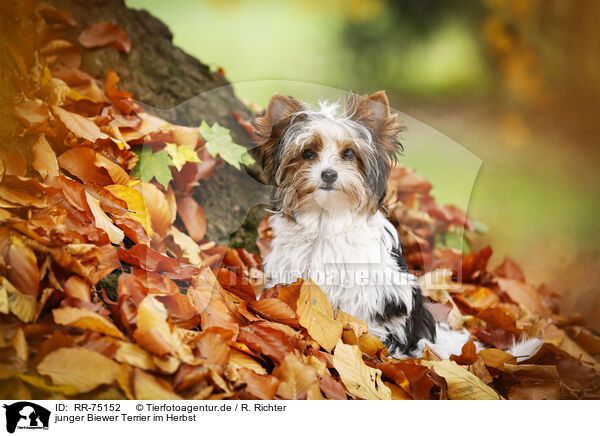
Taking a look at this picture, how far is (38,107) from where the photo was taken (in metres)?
1.43

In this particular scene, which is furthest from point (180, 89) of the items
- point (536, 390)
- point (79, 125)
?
point (536, 390)

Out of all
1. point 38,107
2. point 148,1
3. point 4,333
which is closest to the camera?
point 4,333

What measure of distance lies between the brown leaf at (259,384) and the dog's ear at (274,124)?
625 mm

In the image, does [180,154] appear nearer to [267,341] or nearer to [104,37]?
[104,37]

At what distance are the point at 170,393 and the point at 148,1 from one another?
122cm

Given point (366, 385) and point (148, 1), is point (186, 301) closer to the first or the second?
point (366, 385)

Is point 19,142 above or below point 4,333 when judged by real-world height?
above

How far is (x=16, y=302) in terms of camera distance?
44.9 inches

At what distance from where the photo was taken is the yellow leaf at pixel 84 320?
3.71ft

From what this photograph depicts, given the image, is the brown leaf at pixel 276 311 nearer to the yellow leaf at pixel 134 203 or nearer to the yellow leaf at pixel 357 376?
the yellow leaf at pixel 357 376

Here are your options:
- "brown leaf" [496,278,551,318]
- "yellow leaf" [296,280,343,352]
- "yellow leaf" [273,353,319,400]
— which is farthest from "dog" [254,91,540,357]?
"brown leaf" [496,278,551,318]

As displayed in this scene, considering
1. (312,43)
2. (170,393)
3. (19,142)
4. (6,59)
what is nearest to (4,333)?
(170,393)
